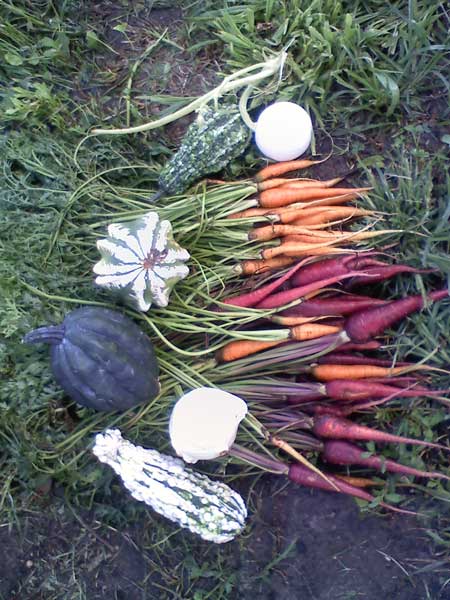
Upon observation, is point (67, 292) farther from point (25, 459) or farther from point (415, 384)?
point (415, 384)

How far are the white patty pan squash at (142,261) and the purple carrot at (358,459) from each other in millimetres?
678

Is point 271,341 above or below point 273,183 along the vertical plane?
below

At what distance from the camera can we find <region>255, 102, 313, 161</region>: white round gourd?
2.00 meters

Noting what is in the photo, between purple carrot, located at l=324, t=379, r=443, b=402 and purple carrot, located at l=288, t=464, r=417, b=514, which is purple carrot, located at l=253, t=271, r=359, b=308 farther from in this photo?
purple carrot, located at l=288, t=464, r=417, b=514

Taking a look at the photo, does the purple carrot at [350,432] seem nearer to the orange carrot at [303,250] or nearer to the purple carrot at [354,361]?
the purple carrot at [354,361]

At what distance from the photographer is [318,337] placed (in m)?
1.97

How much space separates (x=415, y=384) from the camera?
194 centimetres

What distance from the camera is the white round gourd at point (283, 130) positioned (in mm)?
1998

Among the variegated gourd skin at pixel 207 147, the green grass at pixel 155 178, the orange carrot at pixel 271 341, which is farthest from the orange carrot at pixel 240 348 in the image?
the variegated gourd skin at pixel 207 147

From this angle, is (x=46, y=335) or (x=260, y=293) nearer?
(x=46, y=335)

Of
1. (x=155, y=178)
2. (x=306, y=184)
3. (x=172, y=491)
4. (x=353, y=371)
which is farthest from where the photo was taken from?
(x=155, y=178)

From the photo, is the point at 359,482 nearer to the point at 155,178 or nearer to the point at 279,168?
the point at 279,168

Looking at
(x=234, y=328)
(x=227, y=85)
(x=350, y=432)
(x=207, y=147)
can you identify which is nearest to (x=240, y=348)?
(x=234, y=328)

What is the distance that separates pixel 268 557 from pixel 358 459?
45 centimetres
